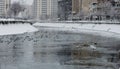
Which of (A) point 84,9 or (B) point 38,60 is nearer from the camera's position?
(B) point 38,60

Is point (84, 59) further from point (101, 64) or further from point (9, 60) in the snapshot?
point (9, 60)

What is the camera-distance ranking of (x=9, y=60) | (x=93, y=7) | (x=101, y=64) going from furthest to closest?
(x=93, y=7) → (x=9, y=60) → (x=101, y=64)

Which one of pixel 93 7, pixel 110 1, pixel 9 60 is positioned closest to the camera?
pixel 9 60

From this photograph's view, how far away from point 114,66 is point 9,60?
7.38 m

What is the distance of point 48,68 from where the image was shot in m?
20.7

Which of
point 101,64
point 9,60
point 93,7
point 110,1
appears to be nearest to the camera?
point 101,64

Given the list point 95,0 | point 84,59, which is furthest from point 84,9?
point 84,59

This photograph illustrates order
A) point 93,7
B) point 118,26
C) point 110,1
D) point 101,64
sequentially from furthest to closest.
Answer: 1. point 93,7
2. point 110,1
3. point 118,26
4. point 101,64

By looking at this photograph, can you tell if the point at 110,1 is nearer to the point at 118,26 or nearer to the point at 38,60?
the point at 118,26

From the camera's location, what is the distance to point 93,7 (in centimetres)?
17650

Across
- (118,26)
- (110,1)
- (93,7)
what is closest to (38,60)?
(118,26)

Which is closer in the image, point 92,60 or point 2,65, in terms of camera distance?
point 2,65

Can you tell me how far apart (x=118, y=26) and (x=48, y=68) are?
56.2m

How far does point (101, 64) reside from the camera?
2270cm
